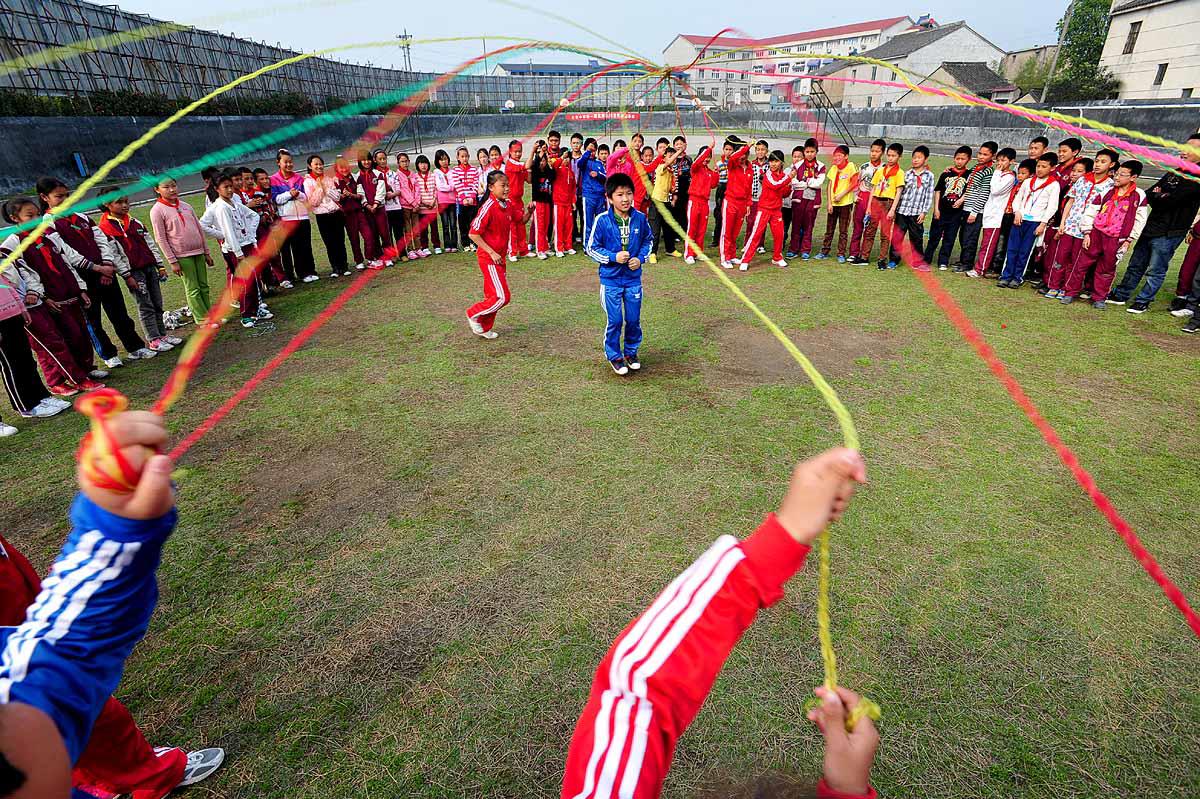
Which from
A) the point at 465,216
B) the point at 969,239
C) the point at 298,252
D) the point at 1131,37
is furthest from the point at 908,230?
the point at 1131,37

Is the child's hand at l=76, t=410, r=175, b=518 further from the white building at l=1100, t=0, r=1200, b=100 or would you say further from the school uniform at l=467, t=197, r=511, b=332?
the white building at l=1100, t=0, r=1200, b=100

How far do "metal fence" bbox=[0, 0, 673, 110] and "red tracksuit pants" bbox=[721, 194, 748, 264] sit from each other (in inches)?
209

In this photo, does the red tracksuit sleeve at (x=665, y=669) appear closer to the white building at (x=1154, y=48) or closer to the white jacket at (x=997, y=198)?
the white jacket at (x=997, y=198)

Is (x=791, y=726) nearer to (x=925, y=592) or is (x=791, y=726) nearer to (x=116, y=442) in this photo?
(x=925, y=592)

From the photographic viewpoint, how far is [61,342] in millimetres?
5652

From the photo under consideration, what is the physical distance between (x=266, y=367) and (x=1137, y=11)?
49744 mm

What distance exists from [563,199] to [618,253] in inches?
242

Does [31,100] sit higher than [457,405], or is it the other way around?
[31,100]

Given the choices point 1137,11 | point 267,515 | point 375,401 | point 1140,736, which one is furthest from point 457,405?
point 1137,11

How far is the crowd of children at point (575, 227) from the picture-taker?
19.4ft

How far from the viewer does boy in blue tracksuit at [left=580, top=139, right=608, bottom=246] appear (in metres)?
10.9

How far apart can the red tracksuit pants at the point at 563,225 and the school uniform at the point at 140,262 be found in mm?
6633

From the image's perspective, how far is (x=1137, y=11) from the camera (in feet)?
111

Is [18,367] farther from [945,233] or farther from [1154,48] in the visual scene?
[1154,48]
